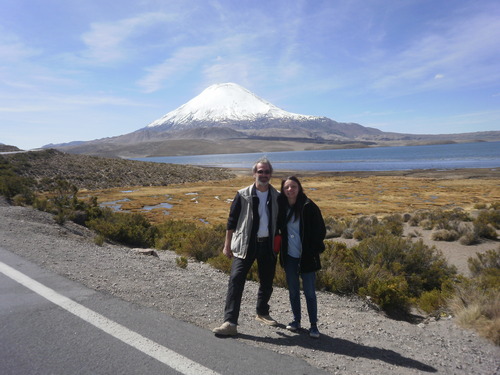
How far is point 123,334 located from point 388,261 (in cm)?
668

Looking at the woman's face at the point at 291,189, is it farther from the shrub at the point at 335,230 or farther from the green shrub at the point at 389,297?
the shrub at the point at 335,230

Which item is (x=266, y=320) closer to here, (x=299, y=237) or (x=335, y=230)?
(x=299, y=237)

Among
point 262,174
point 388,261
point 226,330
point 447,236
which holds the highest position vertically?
point 262,174

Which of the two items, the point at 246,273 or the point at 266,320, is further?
the point at 266,320

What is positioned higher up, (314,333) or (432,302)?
(314,333)

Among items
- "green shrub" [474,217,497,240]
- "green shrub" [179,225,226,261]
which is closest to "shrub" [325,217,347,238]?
"green shrub" [474,217,497,240]

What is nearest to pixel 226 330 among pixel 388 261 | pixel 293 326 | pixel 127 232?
pixel 293 326

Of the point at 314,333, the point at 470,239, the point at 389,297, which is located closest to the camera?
the point at 314,333

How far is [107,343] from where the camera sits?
3402mm

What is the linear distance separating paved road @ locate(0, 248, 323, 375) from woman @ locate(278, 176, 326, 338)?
1.00 meters

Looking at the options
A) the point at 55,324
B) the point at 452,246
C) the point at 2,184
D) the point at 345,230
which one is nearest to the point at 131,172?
the point at 2,184

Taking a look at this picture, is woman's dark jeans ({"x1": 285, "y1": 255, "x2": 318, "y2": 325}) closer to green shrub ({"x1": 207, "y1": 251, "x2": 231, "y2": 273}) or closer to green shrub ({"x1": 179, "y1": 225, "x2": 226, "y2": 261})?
green shrub ({"x1": 207, "y1": 251, "x2": 231, "y2": 273})

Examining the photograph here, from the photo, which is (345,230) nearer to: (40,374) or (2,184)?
(40,374)

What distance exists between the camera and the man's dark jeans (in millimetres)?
4062
